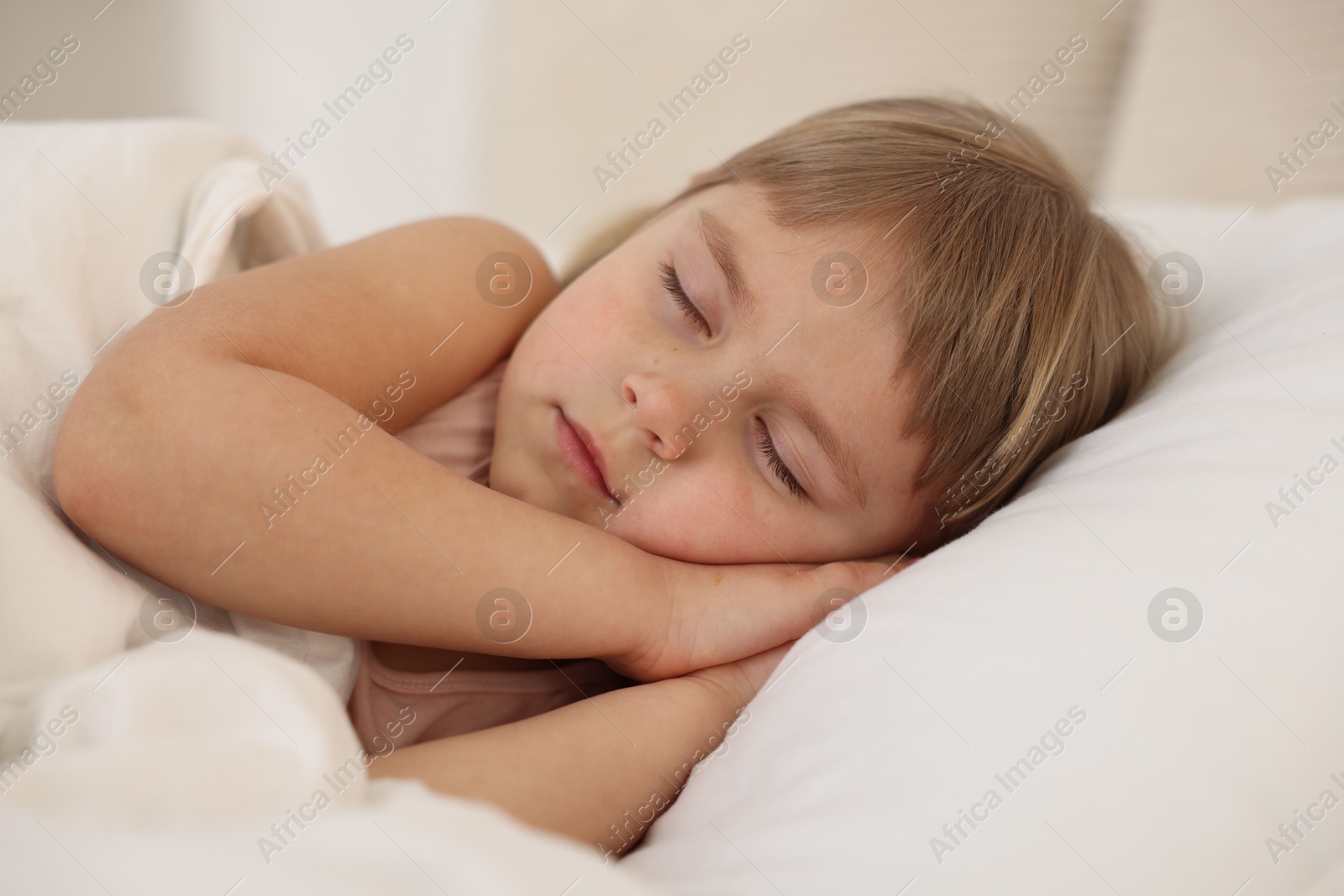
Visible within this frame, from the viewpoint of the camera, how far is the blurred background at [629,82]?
1.56 metres

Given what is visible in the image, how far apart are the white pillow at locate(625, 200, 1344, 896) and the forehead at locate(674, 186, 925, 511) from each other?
0.16 meters

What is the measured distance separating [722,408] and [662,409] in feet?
0.23

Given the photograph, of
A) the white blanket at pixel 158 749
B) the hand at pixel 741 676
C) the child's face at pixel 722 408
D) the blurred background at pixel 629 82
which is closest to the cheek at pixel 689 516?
the child's face at pixel 722 408

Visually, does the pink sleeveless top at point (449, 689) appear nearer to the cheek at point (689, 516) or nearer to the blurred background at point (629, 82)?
the cheek at point (689, 516)

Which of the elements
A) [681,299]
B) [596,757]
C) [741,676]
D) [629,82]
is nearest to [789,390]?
[681,299]

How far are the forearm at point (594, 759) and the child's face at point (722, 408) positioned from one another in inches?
6.7

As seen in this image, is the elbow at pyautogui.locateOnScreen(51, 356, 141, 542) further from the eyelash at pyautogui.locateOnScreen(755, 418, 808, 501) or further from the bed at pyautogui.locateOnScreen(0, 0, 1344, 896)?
the eyelash at pyautogui.locateOnScreen(755, 418, 808, 501)

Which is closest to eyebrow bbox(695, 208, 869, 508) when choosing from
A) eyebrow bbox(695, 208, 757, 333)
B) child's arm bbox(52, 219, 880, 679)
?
eyebrow bbox(695, 208, 757, 333)

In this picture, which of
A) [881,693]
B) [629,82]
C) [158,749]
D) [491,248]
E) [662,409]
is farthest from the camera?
[629,82]

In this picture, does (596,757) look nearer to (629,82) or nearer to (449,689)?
(449,689)

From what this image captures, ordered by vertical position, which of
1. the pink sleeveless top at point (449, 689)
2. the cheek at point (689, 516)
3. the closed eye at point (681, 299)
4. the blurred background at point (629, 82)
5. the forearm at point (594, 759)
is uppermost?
the blurred background at point (629, 82)

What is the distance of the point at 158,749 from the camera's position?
17.8 inches

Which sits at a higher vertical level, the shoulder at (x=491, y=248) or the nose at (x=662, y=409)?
the shoulder at (x=491, y=248)

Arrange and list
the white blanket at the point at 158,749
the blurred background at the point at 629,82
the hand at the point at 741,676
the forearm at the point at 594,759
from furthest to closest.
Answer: the blurred background at the point at 629,82
the hand at the point at 741,676
the forearm at the point at 594,759
the white blanket at the point at 158,749
